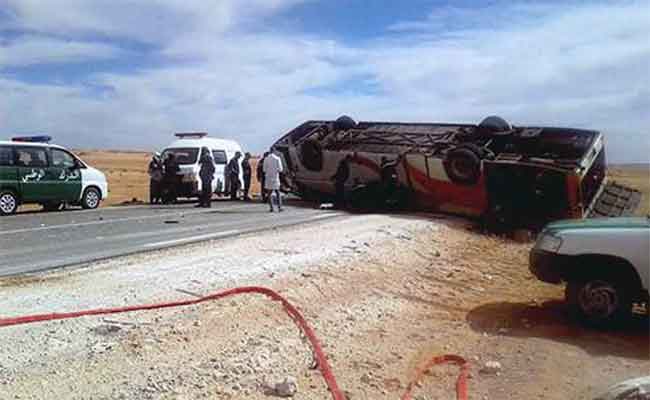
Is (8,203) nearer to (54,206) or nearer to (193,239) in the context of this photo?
(54,206)

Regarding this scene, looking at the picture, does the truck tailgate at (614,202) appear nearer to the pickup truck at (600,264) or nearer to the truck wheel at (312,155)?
the truck wheel at (312,155)

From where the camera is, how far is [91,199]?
1895 centimetres

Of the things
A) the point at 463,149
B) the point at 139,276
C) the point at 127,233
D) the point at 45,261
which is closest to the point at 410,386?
the point at 139,276

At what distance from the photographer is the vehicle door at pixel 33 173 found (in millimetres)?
16844

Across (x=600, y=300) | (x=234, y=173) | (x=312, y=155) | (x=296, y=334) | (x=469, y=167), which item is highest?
(x=312, y=155)

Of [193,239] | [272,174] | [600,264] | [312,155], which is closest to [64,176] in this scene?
[272,174]

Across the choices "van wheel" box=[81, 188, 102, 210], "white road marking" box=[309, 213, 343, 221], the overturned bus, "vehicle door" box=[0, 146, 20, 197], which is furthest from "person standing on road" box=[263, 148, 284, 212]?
"vehicle door" box=[0, 146, 20, 197]

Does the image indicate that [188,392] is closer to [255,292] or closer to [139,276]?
[255,292]

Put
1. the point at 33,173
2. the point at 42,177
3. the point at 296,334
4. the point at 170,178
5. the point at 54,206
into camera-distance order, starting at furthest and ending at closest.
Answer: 1. the point at 170,178
2. the point at 54,206
3. the point at 42,177
4. the point at 33,173
5. the point at 296,334

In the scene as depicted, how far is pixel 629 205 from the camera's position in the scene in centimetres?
1460

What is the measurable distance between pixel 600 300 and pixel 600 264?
14.6 inches

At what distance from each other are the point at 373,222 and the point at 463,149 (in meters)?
3.28

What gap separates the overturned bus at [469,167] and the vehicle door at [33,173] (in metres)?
6.84

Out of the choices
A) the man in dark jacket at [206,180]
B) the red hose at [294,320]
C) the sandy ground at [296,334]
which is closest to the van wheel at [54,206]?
the man in dark jacket at [206,180]
